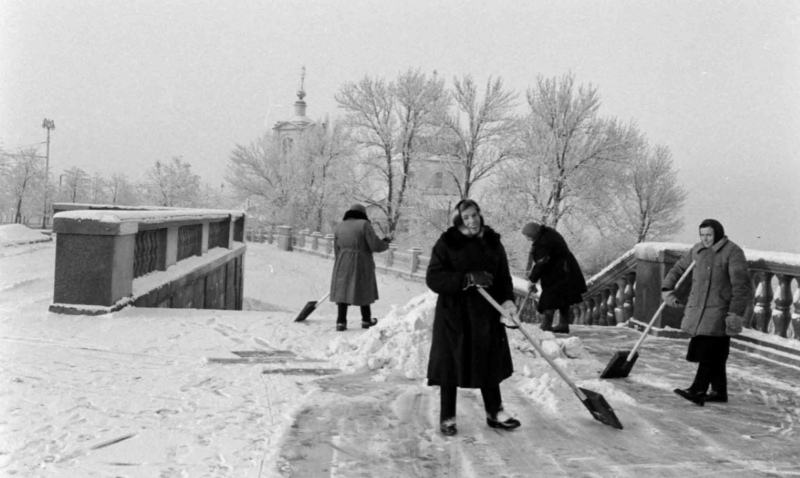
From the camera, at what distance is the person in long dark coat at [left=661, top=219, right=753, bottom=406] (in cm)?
497

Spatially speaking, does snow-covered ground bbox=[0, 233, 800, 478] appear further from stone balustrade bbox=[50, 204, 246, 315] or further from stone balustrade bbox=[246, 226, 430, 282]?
stone balustrade bbox=[246, 226, 430, 282]

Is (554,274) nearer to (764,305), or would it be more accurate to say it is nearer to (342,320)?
(764,305)

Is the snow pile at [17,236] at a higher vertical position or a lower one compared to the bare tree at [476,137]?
lower

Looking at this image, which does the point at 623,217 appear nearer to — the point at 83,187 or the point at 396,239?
the point at 396,239

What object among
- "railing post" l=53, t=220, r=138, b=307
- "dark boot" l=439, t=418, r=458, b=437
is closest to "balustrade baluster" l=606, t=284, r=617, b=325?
"dark boot" l=439, t=418, r=458, b=437

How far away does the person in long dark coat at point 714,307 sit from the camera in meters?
4.97

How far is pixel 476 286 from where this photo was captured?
400cm

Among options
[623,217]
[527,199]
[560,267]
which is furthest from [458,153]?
[560,267]

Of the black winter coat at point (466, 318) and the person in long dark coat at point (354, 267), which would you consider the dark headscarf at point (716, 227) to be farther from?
the person in long dark coat at point (354, 267)

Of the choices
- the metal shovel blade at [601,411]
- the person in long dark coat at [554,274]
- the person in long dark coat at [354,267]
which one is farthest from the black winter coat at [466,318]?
the person in long dark coat at [554,274]

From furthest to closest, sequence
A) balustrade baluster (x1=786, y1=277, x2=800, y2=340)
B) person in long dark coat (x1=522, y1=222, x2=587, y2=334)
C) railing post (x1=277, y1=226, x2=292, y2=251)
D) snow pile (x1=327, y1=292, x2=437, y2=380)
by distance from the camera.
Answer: railing post (x1=277, y1=226, x2=292, y2=251) → person in long dark coat (x1=522, y1=222, x2=587, y2=334) → balustrade baluster (x1=786, y1=277, x2=800, y2=340) → snow pile (x1=327, y1=292, x2=437, y2=380)

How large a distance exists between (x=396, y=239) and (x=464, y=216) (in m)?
30.6

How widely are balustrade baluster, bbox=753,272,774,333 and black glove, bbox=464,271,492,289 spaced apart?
192 inches

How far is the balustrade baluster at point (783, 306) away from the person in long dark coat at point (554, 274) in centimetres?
223
